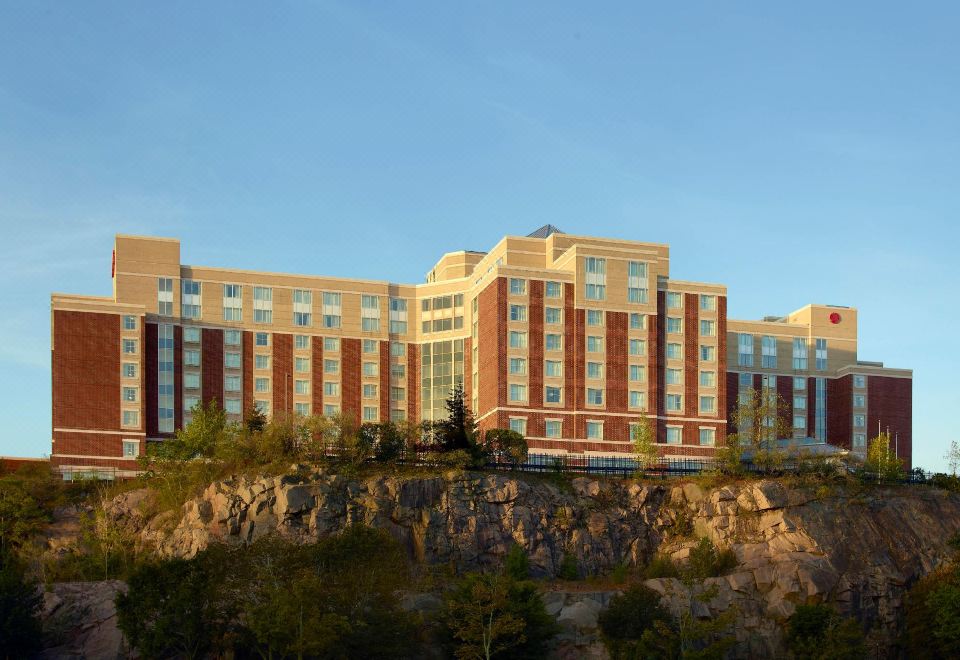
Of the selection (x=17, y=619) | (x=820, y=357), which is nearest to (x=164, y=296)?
(x=17, y=619)

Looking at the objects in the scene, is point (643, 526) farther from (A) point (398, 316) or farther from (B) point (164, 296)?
(B) point (164, 296)

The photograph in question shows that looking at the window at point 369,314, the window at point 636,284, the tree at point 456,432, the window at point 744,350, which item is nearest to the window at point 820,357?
the window at point 744,350

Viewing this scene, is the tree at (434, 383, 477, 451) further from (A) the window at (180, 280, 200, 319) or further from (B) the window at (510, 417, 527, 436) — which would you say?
(A) the window at (180, 280, 200, 319)

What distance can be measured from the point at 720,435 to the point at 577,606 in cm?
4895

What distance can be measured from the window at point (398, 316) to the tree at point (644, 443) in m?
31.2

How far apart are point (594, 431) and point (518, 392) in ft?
29.2

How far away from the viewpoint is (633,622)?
293 ft

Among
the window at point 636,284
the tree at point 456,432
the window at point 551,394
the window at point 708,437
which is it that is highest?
the window at point 636,284

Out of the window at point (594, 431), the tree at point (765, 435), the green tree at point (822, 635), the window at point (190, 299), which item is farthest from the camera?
the window at point (190, 299)

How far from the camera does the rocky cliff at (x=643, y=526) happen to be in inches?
3893

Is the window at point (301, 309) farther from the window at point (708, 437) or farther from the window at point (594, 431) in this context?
the window at point (708, 437)

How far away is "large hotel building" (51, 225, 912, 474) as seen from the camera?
133750mm

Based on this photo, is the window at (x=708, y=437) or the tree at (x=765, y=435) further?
the window at (x=708, y=437)

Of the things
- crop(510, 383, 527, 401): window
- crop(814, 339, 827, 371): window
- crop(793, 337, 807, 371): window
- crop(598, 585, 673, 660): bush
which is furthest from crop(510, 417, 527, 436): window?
crop(814, 339, 827, 371): window
